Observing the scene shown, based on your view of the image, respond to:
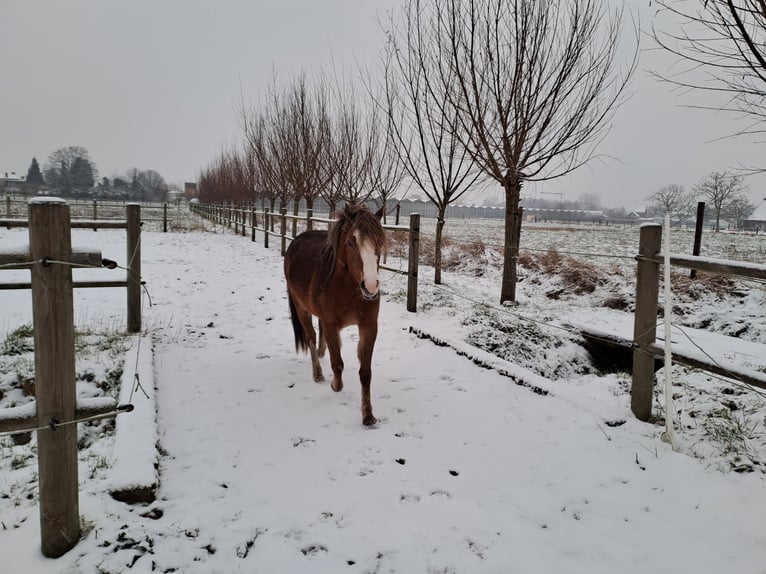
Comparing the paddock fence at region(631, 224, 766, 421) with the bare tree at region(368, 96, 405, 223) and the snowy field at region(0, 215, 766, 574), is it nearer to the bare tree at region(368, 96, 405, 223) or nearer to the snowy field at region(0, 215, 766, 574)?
the snowy field at region(0, 215, 766, 574)

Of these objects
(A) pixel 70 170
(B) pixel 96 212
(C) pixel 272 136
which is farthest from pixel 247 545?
(A) pixel 70 170

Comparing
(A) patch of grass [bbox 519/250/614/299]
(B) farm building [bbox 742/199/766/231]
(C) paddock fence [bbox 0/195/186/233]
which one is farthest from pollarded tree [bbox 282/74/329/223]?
(B) farm building [bbox 742/199/766/231]

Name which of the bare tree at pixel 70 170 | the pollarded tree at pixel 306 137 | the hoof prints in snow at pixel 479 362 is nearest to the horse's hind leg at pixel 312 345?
the hoof prints in snow at pixel 479 362

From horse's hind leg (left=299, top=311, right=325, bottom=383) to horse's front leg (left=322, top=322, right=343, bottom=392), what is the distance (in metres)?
0.30

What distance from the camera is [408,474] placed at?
8.26 ft

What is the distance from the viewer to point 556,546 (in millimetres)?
1983

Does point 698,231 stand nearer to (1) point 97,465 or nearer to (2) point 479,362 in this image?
(2) point 479,362

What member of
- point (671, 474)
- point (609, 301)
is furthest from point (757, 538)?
point (609, 301)

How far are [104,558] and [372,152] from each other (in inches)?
467

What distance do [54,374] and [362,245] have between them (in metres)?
1.72

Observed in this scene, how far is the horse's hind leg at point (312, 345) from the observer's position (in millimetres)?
3812

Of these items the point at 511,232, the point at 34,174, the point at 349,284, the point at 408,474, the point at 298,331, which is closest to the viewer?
the point at 408,474

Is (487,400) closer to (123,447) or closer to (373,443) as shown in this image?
(373,443)

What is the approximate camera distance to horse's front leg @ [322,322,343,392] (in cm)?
339
